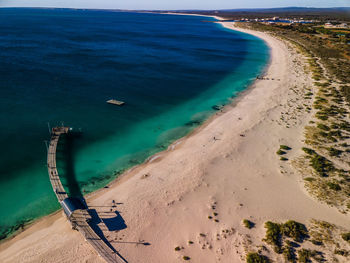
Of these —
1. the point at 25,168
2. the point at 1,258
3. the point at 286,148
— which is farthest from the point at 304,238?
the point at 25,168

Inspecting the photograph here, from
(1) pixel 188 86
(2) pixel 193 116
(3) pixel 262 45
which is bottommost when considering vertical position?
(2) pixel 193 116

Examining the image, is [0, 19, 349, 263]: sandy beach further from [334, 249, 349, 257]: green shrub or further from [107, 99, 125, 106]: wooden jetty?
[107, 99, 125, 106]: wooden jetty

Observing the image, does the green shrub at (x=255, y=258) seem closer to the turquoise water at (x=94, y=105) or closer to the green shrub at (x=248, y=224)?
the green shrub at (x=248, y=224)

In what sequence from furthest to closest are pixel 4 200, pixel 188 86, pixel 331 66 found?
pixel 331 66 → pixel 188 86 → pixel 4 200

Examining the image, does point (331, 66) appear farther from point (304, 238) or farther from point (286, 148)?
point (304, 238)

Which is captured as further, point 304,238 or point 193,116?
point 193,116

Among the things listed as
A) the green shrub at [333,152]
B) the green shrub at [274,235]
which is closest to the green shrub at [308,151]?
the green shrub at [333,152]

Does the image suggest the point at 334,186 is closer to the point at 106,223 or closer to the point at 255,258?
the point at 255,258

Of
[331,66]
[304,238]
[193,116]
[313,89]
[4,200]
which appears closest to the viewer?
[304,238]
